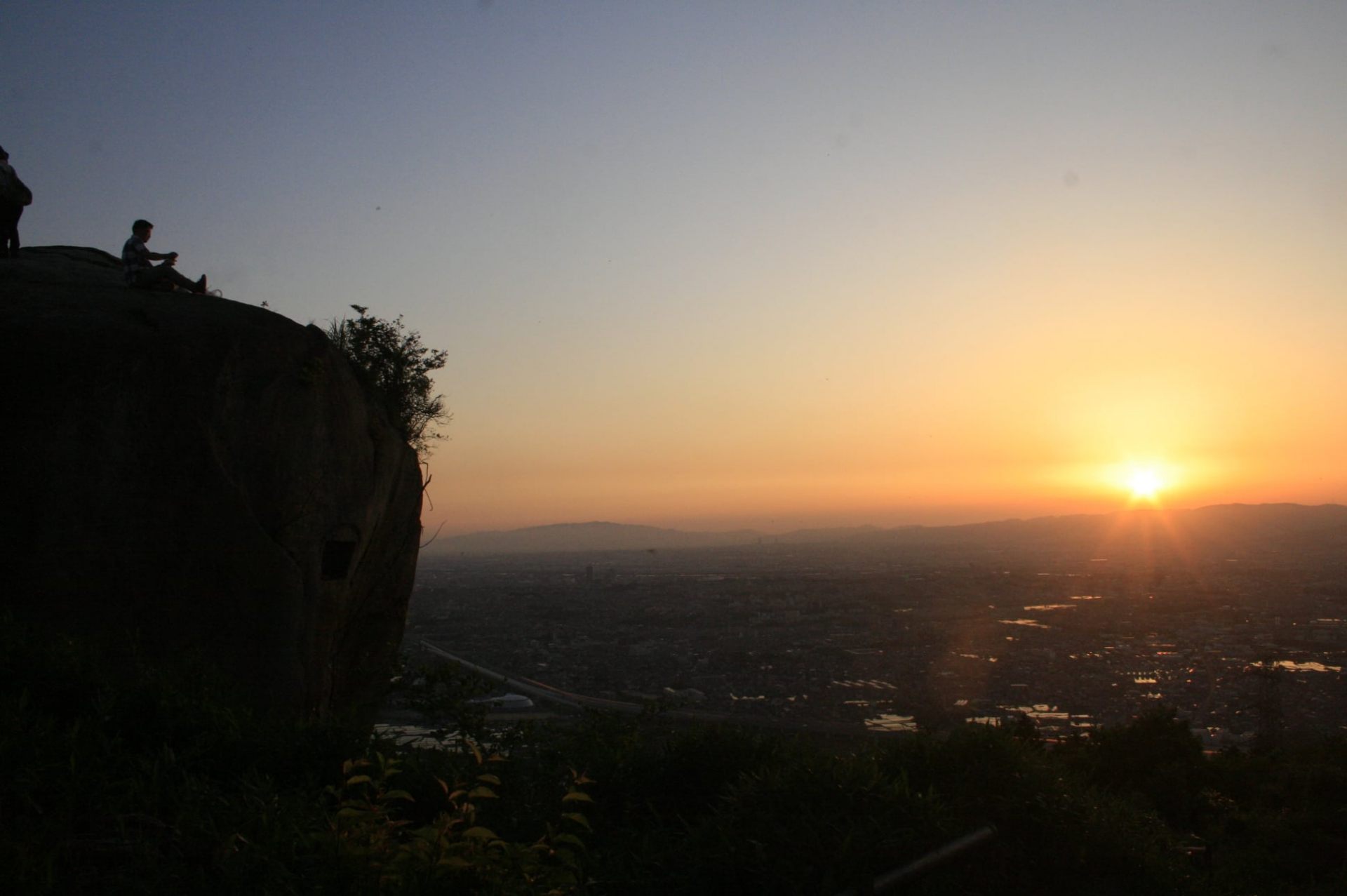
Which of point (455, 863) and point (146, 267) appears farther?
point (146, 267)

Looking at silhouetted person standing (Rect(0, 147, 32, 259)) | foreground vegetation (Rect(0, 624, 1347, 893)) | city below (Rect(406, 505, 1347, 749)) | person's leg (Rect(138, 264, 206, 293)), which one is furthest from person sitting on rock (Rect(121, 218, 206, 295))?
city below (Rect(406, 505, 1347, 749))

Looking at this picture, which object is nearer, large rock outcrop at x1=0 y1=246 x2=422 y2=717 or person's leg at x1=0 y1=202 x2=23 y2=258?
large rock outcrop at x1=0 y1=246 x2=422 y2=717

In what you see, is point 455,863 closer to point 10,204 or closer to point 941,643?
point 10,204

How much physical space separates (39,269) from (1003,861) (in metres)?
10.8

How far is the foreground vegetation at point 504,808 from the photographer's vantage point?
13.7ft

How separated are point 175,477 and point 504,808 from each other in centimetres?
436

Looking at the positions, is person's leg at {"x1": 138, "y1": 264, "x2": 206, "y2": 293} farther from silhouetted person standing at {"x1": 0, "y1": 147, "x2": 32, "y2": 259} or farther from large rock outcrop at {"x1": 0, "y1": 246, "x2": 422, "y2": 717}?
silhouetted person standing at {"x1": 0, "y1": 147, "x2": 32, "y2": 259}

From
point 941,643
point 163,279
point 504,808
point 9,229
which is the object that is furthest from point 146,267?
point 941,643

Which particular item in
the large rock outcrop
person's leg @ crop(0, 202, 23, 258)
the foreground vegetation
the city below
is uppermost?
person's leg @ crop(0, 202, 23, 258)

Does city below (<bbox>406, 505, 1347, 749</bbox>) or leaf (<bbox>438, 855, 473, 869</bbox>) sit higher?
leaf (<bbox>438, 855, 473, 869</bbox>)

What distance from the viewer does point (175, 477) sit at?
766 cm

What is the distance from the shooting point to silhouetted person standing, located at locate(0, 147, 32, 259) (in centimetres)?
986

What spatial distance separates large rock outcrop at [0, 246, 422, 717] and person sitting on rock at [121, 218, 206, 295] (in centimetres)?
26

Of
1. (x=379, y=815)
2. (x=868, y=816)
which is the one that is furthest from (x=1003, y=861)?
(x=379, y=815)
